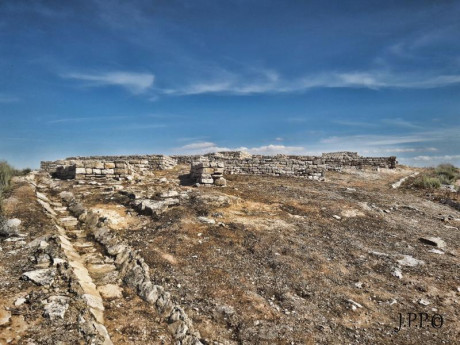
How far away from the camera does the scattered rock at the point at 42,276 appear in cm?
498

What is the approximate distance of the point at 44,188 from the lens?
46.0 feet

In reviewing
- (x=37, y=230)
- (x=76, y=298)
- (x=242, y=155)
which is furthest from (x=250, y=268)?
(x=242, y=155)

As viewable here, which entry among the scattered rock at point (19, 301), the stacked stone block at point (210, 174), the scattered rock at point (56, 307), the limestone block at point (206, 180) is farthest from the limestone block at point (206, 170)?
the scattered rock at point (19, 301)

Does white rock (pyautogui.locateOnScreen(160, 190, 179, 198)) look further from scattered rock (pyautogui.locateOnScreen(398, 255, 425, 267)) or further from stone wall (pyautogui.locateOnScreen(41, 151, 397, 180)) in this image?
scattered rock (pyautogui.locateOnScreen(398, 255, 425, 267))

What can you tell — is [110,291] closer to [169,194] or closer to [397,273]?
[169,194]

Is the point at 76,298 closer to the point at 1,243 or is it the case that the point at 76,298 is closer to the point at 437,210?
the point at 1,243

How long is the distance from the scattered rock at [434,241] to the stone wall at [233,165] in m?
9.90

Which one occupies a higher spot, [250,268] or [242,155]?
[242,155]

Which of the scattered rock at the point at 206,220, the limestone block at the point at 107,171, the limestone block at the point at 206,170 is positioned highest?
the limestone block at the point at 206,170

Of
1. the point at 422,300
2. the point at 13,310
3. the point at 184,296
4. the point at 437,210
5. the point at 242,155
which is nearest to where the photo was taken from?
the point at 13,310

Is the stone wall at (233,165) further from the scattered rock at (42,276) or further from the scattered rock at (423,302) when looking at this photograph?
the scattered rock at (423,302)

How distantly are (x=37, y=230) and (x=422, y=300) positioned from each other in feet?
29.8

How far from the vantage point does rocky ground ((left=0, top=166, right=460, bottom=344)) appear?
15.3 feet

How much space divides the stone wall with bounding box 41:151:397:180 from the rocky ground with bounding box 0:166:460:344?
435cm
